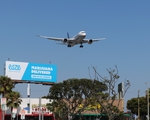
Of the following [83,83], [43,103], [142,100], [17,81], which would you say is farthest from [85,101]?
[142,100]

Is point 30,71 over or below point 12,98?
over

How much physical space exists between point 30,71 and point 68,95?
991cm

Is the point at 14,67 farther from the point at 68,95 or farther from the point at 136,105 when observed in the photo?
the point at 136,105

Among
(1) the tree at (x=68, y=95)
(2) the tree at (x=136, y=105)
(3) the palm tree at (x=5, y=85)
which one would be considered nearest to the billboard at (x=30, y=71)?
(1) the tree at (x=68, y=95)

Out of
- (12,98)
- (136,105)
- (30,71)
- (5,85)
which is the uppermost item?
(30,71)

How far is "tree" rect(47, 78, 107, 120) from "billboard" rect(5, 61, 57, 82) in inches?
175

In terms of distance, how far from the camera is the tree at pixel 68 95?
236 feet

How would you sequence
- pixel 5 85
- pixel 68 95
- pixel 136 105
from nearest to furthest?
pixel 5 85
pixel 68 95
pixel 136 105

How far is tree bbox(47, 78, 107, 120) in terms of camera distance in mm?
72062

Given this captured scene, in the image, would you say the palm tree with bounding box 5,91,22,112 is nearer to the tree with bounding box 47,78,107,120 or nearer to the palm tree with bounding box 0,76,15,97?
the palm tree with bounding box 0,76,15,97

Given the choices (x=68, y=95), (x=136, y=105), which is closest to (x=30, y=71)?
(x=68, y=95)

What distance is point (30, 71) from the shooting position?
77.3 meters

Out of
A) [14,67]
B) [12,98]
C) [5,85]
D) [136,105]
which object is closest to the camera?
[12,98]

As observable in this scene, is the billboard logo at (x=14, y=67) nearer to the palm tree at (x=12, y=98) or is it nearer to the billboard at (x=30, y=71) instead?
the billboard at (x=30, y=71)
